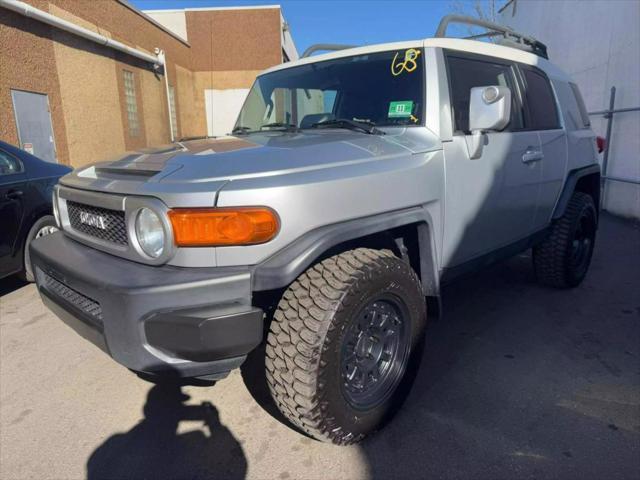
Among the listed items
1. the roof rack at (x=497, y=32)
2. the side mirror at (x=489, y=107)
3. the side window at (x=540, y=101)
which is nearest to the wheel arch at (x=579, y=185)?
the side window at (x=540, y=101)

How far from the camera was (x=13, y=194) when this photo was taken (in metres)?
4.25

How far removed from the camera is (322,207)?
1927 mm

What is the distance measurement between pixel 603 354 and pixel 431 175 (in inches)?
72.7

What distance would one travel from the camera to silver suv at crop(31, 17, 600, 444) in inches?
70.4

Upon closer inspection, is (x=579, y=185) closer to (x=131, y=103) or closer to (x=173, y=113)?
(x=131, y=103)

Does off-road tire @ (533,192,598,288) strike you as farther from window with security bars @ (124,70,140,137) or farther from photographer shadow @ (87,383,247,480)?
window with security bars @ (124,70,140,137)

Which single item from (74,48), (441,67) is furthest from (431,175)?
(74,48)

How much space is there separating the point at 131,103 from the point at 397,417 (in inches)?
514

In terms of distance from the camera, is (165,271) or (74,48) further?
(74,48)

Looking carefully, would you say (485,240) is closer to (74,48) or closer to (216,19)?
(74,48)

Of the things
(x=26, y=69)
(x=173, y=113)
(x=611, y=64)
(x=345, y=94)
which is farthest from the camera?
(x=173, y=113)

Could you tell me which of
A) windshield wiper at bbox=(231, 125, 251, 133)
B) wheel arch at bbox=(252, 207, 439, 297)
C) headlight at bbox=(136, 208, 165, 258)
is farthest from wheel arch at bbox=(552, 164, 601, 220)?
headlight at bbox=(136, 208, 165, 258)

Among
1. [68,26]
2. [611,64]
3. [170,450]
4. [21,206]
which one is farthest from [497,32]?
[68,26]

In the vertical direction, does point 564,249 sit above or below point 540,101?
below
